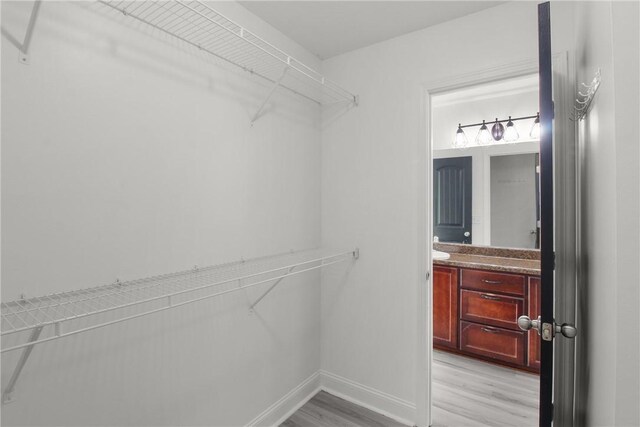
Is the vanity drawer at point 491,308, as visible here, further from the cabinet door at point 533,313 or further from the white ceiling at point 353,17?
the white ceiling at point 353,17

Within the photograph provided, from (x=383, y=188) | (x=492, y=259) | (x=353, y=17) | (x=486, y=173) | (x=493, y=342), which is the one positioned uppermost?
(x=353, y=17)

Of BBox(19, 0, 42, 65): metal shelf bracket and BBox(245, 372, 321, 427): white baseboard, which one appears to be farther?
BBox(245, 372, 321, 427): white baseboard

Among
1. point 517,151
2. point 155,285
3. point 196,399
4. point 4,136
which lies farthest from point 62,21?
point 517,151

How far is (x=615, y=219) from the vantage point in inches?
29.6

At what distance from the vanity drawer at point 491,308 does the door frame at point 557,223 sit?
1.01m

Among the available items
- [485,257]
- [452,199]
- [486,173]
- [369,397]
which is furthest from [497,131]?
[369,397]

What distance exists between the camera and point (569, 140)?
1527 millimetres

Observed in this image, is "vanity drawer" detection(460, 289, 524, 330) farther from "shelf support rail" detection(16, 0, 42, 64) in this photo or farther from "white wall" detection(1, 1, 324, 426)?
"shelf support rail" detection(16, 0, 42, 64)

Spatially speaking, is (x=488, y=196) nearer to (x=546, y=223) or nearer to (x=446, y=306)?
(x=446, y=306)

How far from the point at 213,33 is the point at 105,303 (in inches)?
50.7

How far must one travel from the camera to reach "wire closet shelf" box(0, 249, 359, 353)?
0.93 metres

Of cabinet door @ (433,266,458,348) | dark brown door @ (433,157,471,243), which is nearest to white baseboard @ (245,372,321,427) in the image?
cabinet door @ (433,266,458,348)

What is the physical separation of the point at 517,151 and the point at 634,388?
292 cm

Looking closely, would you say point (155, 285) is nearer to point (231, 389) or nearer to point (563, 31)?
point (231, 389)
